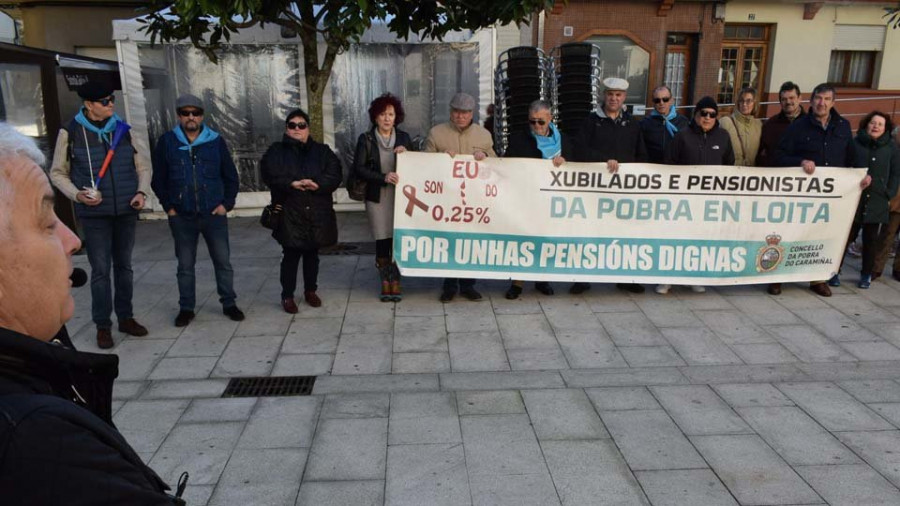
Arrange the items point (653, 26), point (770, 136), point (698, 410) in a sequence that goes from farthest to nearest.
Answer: point (653, 26), point (770, 136), point (698, 410)

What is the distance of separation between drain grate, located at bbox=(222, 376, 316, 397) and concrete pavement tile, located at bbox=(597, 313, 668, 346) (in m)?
2.51

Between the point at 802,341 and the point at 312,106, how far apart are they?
5927mm

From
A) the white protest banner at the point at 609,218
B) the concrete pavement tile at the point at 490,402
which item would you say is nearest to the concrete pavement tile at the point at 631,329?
the white protest banner at the point at 609,218

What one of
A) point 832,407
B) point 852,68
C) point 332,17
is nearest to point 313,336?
point 332,17

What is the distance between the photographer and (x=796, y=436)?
12.7ft

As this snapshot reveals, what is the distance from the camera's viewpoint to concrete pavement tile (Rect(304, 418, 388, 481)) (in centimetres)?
350

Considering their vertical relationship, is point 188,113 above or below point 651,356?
above

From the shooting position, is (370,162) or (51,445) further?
(370,162)

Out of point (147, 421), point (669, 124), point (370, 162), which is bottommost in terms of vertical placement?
point (147, 421)

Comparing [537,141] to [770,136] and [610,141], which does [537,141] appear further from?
[770,136]

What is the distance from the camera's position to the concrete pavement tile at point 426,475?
10.8ft

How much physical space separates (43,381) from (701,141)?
624cm

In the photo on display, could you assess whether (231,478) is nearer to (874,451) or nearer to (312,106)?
(874,451)

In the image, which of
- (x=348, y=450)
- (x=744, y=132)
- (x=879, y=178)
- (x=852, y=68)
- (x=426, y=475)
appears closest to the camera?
(x=426, y=475)
